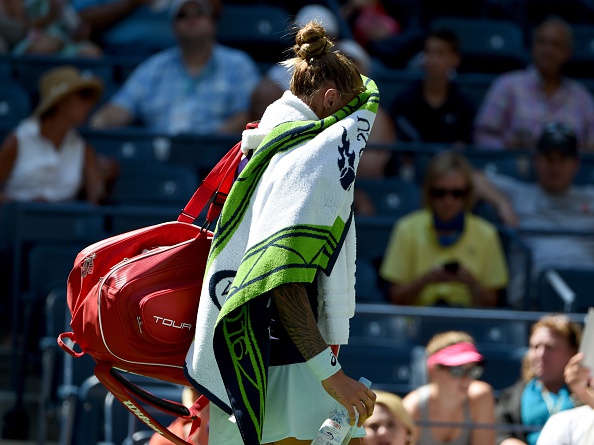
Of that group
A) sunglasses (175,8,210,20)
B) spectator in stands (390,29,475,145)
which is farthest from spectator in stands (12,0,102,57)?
spectator in stands (390,29,475,145)

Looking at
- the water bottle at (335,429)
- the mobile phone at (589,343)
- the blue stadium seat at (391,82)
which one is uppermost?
the blue stadium seat at (391,82)

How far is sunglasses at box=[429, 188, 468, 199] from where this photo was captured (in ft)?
21.9

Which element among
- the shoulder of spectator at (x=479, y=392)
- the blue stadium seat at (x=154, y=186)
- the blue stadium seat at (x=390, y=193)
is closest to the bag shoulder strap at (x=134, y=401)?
the shoulder of spectator at (x=479, y=392)

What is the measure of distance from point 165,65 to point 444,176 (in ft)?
7.44

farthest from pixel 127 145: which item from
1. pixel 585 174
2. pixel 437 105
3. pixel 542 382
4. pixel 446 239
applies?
pixel 542 382

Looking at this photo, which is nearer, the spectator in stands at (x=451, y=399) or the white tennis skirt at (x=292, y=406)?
the white tennis skirt at (x=292, y=406)

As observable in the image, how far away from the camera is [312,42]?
2986mm

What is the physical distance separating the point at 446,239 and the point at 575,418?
2.91 meters

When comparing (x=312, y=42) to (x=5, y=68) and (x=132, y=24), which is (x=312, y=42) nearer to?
(x=5, y=68)

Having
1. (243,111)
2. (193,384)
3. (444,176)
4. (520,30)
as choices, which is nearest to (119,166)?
(243,111)

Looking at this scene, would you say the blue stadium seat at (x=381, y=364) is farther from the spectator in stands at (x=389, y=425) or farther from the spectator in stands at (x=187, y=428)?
the spectator in stands at (x=187, y=428)

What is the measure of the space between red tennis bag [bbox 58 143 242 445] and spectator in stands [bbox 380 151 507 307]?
3433 millimetres

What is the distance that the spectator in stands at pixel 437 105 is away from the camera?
801 cm

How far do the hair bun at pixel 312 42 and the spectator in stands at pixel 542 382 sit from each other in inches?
104
